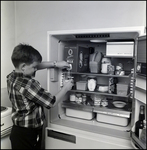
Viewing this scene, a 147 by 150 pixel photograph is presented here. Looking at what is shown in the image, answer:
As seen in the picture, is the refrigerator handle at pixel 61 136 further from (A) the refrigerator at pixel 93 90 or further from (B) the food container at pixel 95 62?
(B) the food container at pixel 95 62

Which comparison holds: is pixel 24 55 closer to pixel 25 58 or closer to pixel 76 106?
pixel 25 58

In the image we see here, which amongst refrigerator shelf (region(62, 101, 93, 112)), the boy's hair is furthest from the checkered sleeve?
refrigerator shelf (region(62, 101, 93, 112))

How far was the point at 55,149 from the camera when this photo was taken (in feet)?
4.62

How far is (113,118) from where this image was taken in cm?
143

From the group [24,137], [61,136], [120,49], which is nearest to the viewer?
[24,137]

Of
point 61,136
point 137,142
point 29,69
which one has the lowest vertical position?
point 61,136

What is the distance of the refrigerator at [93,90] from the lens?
1260 millimetres

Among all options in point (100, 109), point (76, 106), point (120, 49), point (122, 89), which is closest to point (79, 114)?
point (76, 106)

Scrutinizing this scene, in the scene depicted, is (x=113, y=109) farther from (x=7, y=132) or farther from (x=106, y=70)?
(x=7, y=132)

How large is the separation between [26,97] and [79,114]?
2.06 ft

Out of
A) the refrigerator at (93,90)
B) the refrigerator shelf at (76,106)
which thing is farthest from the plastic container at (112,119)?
the refrigerator shelf at (76,106)

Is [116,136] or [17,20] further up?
[17,20]

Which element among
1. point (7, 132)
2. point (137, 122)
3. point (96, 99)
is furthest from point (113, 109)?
point (7, 132)

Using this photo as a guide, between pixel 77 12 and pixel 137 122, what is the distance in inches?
48.2
